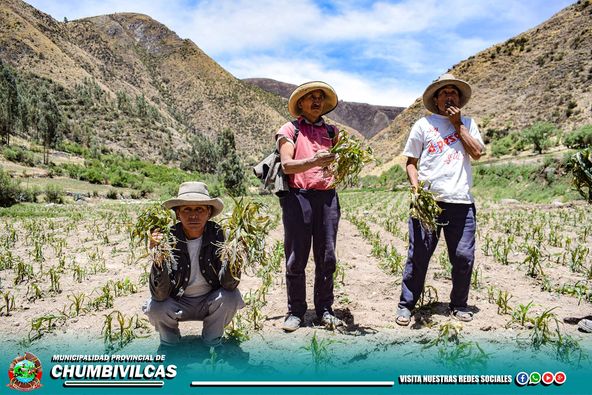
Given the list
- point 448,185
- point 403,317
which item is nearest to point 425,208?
point 448,185

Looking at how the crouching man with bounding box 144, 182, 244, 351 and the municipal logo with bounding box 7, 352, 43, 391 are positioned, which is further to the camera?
the crouching man with bounding box 144, 182, 244, 351

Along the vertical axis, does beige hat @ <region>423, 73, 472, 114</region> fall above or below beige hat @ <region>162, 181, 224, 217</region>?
above

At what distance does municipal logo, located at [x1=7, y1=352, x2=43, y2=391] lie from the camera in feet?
8.89

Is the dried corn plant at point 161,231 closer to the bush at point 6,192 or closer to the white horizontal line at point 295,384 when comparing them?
the white horizontal line at point 295,384

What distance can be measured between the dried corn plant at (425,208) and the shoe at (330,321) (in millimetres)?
1100

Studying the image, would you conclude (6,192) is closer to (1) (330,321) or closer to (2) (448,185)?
(1) (330,321)

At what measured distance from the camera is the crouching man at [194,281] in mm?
3109

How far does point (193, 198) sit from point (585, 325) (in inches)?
125

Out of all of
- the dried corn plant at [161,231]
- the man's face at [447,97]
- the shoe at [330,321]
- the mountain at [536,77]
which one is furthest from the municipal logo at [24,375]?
the mountain at [536,77]

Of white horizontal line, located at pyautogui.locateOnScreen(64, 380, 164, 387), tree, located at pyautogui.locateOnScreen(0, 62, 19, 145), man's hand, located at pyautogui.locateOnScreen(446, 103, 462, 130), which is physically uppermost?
tree, located at pyautogui.locateOnScreen(0, 62, 19, 145)

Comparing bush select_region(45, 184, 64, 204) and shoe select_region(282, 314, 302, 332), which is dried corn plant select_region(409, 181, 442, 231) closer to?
shoe select_region(282, 314, 302, 332)

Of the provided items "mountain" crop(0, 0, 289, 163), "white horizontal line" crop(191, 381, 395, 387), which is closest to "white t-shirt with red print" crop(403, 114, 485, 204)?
"white horizontal line" crop(191, 381, 395, 387)

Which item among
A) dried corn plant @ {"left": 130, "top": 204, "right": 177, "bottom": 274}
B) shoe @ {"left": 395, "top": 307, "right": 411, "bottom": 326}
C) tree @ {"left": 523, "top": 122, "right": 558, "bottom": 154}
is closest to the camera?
dried corn plant @ {"left": 130, "top": 204, "right": 177, "bottom": 274}

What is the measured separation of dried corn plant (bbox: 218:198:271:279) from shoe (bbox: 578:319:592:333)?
2.56 m
